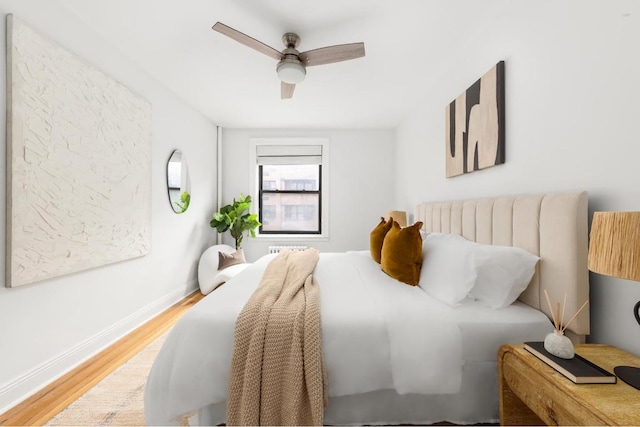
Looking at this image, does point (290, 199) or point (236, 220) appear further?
point (290, 199)

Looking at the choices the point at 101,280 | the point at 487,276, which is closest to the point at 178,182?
the point at 101,280

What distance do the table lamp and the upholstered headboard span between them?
42 cm

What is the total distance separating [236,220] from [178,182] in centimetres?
110

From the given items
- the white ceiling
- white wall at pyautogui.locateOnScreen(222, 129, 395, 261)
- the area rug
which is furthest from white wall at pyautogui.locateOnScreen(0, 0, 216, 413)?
white wall at pyautogui.locateOnScreen(222, 129, 395, 261)

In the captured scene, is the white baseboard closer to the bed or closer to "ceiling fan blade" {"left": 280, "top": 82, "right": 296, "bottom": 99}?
the bed

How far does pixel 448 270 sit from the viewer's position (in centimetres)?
155

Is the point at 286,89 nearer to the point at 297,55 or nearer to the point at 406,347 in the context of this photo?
the point at 297,55

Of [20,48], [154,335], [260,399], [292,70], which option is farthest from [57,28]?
[260,399]

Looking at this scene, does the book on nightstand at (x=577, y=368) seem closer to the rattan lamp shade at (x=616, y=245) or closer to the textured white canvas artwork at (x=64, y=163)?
the rattan lamp shade at (x=616, y=245)

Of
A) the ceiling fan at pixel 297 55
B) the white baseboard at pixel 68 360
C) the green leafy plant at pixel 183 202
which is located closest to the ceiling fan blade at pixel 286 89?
the ceiling fan at pixel 297 55

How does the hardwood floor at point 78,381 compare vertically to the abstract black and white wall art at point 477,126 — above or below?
below

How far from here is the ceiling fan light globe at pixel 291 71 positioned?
2.22 metres

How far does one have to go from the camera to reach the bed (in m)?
1.20

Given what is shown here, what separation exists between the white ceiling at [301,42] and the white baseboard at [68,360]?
2.36 m
